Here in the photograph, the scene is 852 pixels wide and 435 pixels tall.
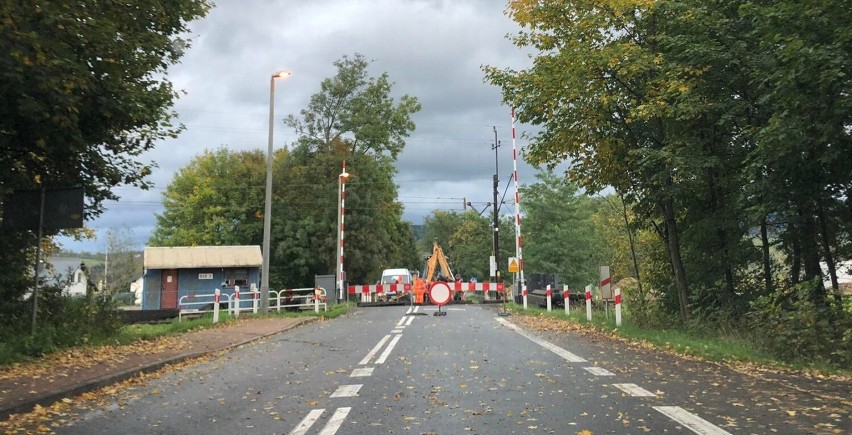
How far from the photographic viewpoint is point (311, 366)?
34.8 feet

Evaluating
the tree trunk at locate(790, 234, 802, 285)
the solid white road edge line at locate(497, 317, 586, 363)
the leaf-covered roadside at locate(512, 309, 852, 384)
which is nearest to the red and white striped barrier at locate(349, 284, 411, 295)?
the leaf-covered roadside at locate(512, 309, 852, 384)

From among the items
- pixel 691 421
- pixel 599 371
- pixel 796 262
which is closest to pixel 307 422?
pixel 691 421

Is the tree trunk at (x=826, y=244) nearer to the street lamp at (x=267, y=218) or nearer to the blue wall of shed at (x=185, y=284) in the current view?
the street lamp at (x=267, y=218)

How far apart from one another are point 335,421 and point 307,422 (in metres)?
0.28

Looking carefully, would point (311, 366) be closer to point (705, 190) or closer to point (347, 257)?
point (705, 190)

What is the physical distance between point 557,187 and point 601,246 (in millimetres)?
6980

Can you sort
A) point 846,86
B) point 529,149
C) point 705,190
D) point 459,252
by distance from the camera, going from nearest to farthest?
point 846,86 → point 705,190 → point 529,149 → point 459,252

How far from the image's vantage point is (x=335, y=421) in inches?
251

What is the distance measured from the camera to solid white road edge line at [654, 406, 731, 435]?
18.6 feet

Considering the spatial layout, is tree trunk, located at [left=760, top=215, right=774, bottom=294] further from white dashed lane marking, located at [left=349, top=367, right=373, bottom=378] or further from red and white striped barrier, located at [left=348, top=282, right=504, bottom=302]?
red and white striped barrier, located at [left=348, top=282, right=504, bottom=302]

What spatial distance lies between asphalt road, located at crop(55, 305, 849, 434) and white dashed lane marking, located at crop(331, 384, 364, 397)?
0.08ft

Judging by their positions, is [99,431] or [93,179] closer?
[99,431]

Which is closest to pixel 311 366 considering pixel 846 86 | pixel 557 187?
pixel 846 86

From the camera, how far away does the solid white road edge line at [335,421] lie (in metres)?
5.97
